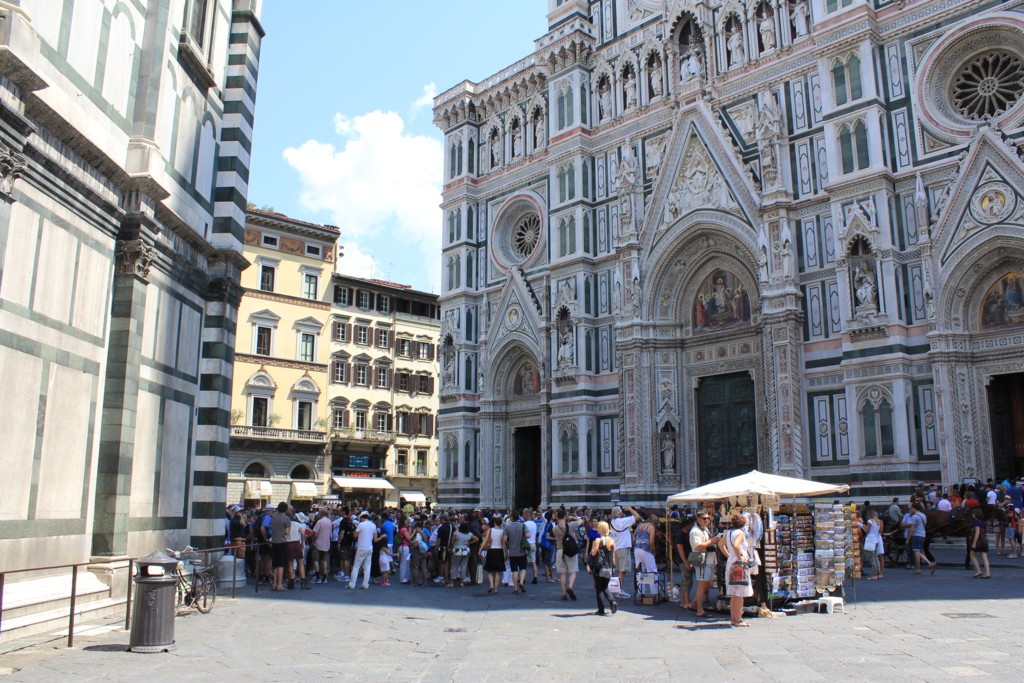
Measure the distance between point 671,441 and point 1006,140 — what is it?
13.6 m

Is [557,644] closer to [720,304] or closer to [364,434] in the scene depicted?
[720,304]

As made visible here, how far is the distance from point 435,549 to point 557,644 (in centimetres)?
986

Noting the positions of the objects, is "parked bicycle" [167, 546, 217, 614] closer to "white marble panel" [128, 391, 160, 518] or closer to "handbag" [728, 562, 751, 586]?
"white marble panel" [128, 391, 160, 518]

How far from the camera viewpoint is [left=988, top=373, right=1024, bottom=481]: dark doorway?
2342cm

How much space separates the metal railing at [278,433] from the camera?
46.2m

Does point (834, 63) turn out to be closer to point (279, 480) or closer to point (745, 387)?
point (745, 387)

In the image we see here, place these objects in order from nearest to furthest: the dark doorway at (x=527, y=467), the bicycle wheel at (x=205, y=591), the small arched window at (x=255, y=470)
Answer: the bicycle wheel at (x=205, y=591) → the dark doorway at (x=527, y=467) → the small arched window at (x=255, y=470)

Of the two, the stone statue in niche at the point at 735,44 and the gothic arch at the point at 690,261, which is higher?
the stone statue in niche at the point at 735,44

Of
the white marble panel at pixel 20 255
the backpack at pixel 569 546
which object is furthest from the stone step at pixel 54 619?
the backpack at pixel 569 546

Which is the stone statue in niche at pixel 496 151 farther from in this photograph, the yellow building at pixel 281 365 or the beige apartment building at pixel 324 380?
the beige apartment building at pixel 324 380

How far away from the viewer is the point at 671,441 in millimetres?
30172

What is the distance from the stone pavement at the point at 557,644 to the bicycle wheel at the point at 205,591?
0.18 metres

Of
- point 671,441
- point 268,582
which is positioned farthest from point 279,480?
point 268,582

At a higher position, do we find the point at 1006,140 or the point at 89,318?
the point at 1006,140
